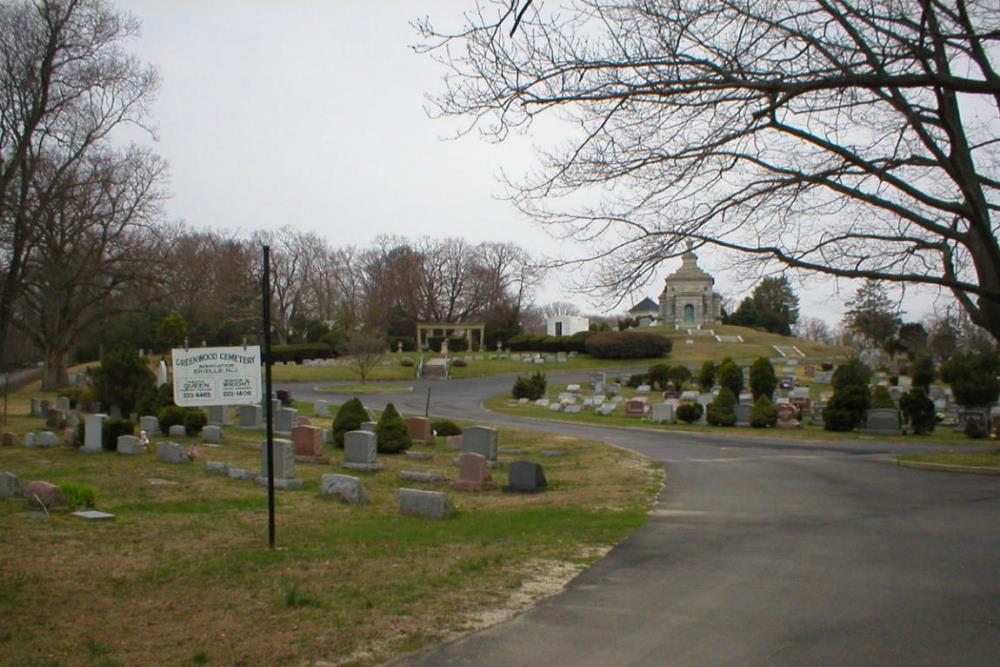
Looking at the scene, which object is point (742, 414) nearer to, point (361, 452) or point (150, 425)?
point (361, 452)

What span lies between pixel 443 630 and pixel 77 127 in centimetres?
2756

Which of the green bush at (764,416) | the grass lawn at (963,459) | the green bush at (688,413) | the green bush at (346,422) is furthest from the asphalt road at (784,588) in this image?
the green bush at (688,413)

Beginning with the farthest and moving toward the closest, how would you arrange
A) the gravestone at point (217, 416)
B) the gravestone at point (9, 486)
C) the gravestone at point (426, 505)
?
the gravestone at point (217, 416) → the gravestone at point (9, 486) → the gravestone at point (426, 505)

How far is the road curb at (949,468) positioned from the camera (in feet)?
51.4

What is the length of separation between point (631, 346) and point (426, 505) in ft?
182

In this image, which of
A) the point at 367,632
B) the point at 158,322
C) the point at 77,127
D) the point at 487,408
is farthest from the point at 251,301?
the point at 367,632

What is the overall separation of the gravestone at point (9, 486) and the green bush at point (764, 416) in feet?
73.7

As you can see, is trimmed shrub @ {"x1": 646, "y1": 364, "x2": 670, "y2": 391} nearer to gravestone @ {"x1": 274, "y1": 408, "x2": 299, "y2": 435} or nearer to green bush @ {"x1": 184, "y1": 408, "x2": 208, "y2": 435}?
gravestone @ {"x1": 274, "y1": 408, "x2": 299, "y2": 435}

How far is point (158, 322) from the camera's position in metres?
57.7

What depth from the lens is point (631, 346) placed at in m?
65.6

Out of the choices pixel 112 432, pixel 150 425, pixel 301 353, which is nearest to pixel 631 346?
pixel 301 353

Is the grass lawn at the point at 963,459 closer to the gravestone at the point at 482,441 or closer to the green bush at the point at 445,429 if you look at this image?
the gravestone at the point at 482,441

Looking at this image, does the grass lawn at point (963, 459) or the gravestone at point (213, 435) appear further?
the gravestone at point (213, 435)

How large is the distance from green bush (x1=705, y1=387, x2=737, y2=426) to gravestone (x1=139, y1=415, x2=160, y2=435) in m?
17.7
